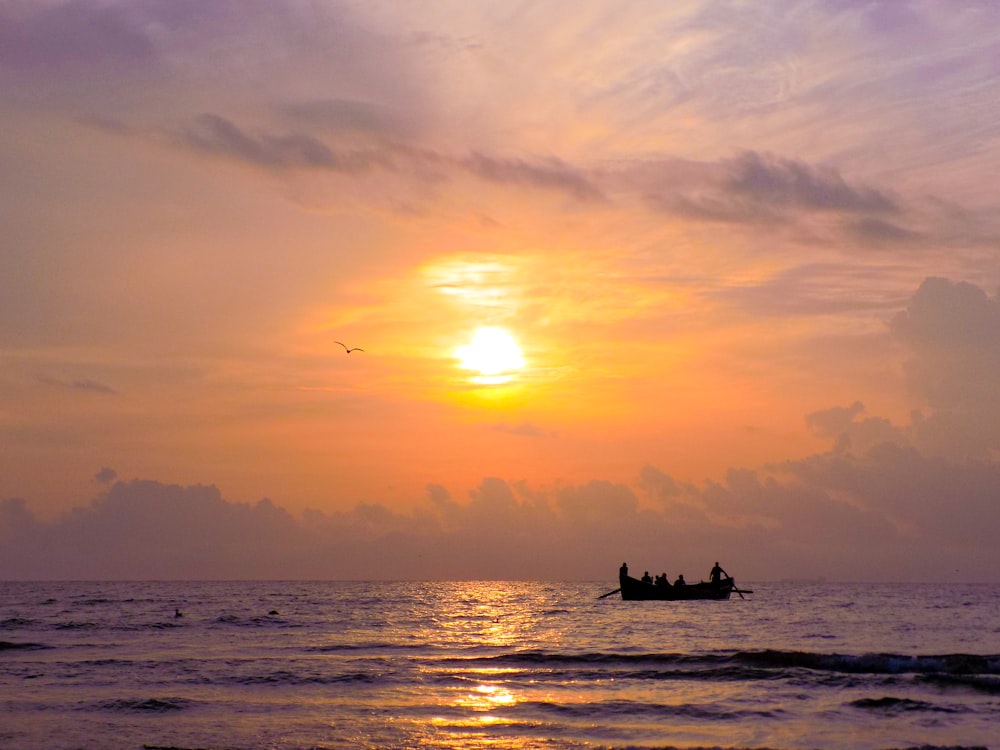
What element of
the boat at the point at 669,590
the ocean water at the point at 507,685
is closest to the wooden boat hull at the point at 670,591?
the boat at the point at 669,590

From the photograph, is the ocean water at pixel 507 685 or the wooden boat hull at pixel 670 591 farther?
the wooden boat hull at pixel 670 591

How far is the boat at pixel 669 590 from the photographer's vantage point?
253 feet

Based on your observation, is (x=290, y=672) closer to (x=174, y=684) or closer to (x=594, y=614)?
(x=174, y=684)

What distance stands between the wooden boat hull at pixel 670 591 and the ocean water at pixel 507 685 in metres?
19.0

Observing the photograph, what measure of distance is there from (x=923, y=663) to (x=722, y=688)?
10720 mm

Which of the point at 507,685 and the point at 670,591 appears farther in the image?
the point at 670,591

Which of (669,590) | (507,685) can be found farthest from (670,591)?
(507,685)

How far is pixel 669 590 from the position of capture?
7738 cm

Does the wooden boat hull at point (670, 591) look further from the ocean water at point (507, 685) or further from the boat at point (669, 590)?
the ocean water at point (507, 685)

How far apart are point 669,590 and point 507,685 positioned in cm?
4772

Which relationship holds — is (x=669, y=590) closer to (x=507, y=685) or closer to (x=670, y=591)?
(x=670, y=591)

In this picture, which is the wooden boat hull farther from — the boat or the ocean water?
the ocean water

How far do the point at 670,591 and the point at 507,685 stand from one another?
47.8 meters

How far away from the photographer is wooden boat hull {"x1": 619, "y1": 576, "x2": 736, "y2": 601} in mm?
77250
